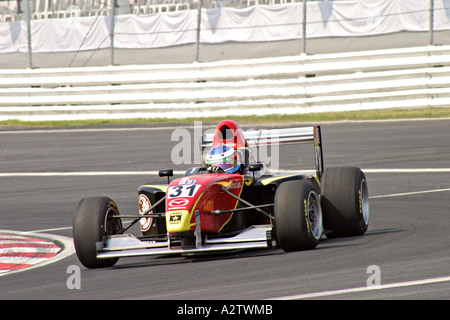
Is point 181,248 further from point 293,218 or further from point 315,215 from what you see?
point 315,215

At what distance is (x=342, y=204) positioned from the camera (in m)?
9.56

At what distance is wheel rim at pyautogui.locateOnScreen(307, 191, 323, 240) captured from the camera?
8930 millimetres

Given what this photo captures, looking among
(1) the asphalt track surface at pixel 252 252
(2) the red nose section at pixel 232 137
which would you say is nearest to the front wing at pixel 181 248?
(1) the asphalt track surface at pixel 252 252

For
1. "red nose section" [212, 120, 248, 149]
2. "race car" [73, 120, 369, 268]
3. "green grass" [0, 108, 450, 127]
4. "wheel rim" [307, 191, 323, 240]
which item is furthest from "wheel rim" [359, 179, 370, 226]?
"green grass" [0, 108, 450, 127]

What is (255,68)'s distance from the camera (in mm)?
22172

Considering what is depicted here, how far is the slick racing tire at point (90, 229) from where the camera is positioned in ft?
28.9

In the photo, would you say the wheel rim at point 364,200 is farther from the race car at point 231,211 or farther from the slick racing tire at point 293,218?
the slick racing tire at point 293,218

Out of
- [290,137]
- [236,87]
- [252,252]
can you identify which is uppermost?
[236,87]

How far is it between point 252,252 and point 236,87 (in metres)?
13.3

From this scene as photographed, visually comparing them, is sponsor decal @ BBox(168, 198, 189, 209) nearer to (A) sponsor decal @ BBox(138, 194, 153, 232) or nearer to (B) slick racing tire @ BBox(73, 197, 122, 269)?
(B) slick racing tire @ BBox(73, 197, 122, 269)

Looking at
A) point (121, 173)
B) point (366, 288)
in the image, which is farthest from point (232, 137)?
point (121, 173)

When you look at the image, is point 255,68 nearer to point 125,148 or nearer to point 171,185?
point 125,148
